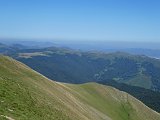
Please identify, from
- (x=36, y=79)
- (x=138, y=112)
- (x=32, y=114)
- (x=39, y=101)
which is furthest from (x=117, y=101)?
(x=32, y=114)

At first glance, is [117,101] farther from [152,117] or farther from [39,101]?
[39,101]

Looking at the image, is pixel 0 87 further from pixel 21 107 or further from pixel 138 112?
pixel 138 112

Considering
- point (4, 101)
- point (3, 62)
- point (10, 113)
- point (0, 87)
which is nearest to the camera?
point (10, 113)

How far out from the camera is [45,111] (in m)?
46.4

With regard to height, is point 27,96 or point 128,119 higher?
point 27,96

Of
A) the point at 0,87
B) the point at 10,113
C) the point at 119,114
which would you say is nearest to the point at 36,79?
the point at 0,87

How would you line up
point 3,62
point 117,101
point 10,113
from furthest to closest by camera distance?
point 117,101, point 3,62, point 10,113

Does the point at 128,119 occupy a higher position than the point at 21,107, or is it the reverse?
the point at 21,107

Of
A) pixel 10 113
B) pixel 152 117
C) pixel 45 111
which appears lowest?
pixel 152 117

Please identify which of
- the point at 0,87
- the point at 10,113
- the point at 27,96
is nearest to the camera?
the point at 10,113

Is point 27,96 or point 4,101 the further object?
point 27,96

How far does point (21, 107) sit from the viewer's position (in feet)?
131

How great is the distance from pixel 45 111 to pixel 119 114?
247 feet

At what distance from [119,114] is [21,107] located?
82.4 m
